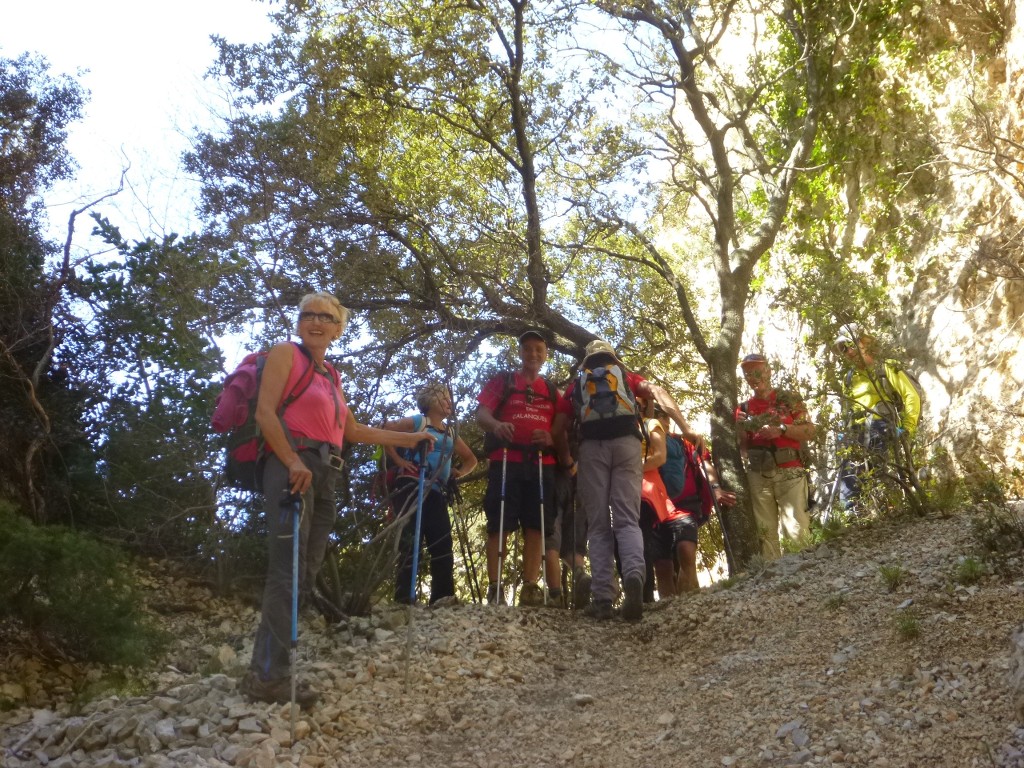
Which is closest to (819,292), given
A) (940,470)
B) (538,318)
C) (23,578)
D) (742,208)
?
(940,470)

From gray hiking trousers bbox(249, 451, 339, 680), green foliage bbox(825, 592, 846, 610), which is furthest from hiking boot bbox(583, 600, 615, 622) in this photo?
gray hiking trousers bbox(249, 451, 339, 680)

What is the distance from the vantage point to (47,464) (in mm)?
8562

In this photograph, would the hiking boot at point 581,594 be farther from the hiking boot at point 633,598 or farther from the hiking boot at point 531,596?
the hiking boot at point 633,598

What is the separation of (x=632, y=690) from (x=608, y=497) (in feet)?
6.46

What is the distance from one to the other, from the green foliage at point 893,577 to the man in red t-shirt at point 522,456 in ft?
8.47

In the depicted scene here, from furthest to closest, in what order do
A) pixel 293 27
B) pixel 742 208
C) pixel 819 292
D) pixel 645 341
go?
pixel 742 208 < pixel 645 341 < pixel 293 27 < pixel 819 292

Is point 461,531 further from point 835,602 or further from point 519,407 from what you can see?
point 835,602

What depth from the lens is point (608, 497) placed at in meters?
7.15

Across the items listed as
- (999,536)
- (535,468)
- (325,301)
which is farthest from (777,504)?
(325,301)

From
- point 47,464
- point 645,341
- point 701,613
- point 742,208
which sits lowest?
point 701,613

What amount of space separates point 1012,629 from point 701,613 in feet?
7.89

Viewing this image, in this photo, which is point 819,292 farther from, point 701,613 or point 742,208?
point 742,208

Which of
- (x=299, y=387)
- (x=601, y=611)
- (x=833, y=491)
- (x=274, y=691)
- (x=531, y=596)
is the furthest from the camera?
(x=833, y=491)

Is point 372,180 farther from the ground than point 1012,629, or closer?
farther from the ground
